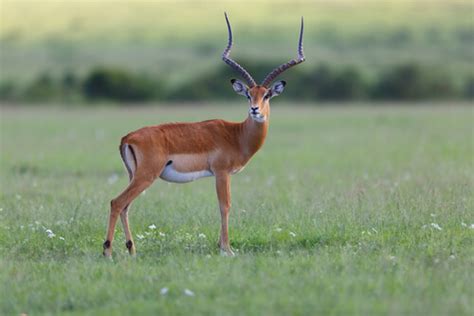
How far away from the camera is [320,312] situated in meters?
8.46

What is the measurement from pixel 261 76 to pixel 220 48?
23.3 metres

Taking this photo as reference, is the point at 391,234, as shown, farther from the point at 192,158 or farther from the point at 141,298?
the point at 141,298

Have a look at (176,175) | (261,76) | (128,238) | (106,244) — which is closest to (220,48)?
(261,76)

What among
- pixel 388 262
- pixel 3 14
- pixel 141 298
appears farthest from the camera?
pixel 3 14

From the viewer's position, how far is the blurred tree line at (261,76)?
55625 millimetres

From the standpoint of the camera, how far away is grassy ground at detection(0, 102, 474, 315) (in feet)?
29.5

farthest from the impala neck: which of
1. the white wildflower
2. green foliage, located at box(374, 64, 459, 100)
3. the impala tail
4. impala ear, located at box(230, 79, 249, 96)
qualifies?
green foliage, located at box(374, 64, 459, 100)

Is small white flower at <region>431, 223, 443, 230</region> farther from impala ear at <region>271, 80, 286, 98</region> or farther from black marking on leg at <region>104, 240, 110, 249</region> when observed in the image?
black marking on leg at <region>104, 240, 110, 249</region>

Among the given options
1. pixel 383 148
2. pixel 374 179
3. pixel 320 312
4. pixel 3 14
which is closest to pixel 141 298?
pixel 320 312

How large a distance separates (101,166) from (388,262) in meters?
13.9

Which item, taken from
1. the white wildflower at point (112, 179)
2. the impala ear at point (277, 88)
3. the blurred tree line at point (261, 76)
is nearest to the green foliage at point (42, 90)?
the blurred tree line at point (261, 76)

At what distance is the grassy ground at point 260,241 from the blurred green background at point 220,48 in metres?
33.0

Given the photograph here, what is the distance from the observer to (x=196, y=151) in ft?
39.5

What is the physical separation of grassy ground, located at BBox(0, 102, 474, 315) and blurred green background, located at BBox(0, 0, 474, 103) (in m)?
33.0
